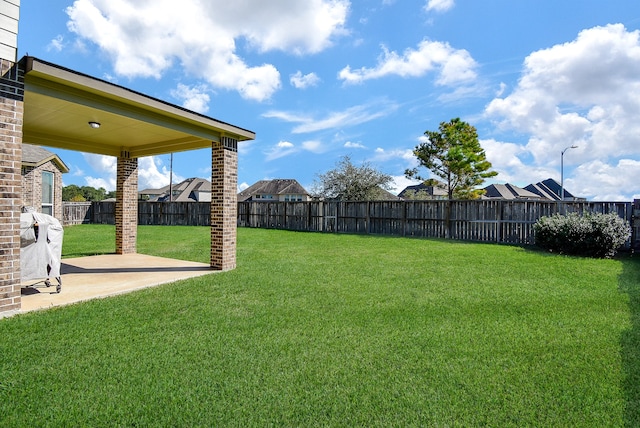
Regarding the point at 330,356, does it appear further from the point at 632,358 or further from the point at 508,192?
the point at 508,192

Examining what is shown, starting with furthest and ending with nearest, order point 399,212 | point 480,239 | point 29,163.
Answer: point 399,212
point 29,163
point 480,239

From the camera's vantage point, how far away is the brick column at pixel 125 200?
8.99m

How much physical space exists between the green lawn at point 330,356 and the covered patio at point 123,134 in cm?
156

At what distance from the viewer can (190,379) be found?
2.71m

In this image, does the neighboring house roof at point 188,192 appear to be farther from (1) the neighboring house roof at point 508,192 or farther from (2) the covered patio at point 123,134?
(2) the covered patio at point 123,134

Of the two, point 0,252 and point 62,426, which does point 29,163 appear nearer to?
point 0,252

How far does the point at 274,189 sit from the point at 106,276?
3872cm

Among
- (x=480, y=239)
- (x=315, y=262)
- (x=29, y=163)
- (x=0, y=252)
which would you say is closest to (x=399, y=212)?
(x=480, y=239)

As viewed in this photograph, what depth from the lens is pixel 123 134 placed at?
7207 millimetres

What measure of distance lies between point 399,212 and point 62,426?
14208mm

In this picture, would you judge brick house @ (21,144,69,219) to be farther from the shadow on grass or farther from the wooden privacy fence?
the shadow on grass

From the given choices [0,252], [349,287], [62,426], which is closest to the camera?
[62,426]

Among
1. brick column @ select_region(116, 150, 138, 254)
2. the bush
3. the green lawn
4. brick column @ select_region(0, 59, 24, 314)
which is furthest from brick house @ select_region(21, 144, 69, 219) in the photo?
the bush

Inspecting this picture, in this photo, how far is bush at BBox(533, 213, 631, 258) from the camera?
29.6 feet
